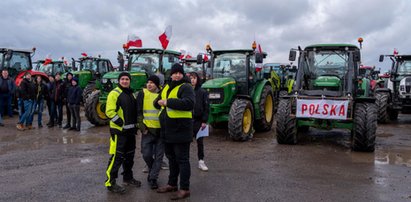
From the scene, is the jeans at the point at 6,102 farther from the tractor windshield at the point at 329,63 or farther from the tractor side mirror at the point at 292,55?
the tractor windshield at the point at 329,63

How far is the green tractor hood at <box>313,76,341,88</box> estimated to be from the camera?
27.8 feet

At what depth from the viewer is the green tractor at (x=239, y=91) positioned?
8734 mm

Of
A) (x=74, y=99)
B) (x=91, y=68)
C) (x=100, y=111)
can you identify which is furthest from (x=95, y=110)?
(x=91, y=68)

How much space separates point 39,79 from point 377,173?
30.2ft

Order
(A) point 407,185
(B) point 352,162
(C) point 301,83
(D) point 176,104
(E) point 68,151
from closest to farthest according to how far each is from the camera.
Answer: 1. (D) point 176,104
2. (A) point 407,185
3. (B) point 352,162
4. (E) point 68,151
5. (C) point 301,83

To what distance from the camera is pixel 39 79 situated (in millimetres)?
10953

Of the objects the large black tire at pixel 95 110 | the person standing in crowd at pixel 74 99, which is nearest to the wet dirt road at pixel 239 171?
the person standing in crowd at pixel 74 99

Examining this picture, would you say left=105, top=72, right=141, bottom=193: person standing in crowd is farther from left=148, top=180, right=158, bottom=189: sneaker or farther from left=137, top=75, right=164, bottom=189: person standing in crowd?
left=148, top=180, right=158, bottom=189: sneaker

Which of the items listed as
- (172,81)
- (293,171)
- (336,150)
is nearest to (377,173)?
(293,171)

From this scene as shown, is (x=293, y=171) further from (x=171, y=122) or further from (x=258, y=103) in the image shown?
(x=258, y=103)

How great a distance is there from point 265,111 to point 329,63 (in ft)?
7.61

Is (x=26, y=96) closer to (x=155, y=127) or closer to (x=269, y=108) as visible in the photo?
(x=269, y=108)

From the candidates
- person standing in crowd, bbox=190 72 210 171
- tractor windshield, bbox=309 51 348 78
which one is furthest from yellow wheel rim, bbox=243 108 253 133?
person standing in crowd, bbox=190 72 210 171

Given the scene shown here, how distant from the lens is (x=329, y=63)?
891 cm
